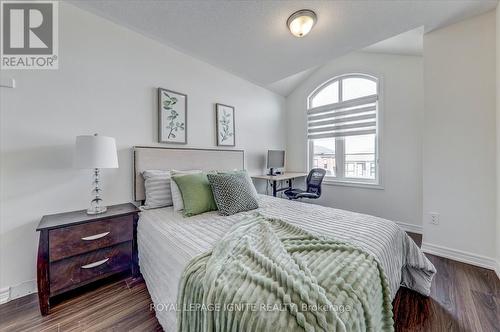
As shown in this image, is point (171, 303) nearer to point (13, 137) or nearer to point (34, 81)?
point (13, 137)

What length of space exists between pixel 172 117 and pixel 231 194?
1317 mm

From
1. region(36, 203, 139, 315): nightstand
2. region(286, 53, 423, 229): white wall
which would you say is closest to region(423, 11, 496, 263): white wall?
region(286, 53, 423, 229): white wall

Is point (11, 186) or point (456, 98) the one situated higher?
point (456, 98)

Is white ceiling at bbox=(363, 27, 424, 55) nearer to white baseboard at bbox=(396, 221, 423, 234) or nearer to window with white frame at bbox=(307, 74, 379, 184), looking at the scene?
window with white frame at bbox=(307, 74, 379, 184)

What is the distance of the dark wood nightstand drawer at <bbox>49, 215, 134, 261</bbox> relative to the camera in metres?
1.47

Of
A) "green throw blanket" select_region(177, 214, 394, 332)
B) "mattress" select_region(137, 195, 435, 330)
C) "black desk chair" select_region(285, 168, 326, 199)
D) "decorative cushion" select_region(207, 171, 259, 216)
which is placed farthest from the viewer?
"black desk chair" select_region(285, 168, 326, 199)

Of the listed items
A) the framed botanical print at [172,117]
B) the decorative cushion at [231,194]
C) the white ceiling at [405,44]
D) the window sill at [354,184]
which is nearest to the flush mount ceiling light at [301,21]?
the white ceiling at [405,44]

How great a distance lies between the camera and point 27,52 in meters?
1.70

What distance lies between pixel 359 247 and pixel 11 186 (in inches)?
101

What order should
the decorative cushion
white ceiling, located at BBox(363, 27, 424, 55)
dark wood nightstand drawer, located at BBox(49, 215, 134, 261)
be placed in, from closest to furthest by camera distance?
dark wood nightstand drawer, located at BBox(49, 215, 134, 261) < the decorative cushion < white ceiling, located at BBox(363, 27, 424, 55)

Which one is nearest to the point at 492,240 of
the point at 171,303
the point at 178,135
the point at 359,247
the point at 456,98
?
the point at 456,98

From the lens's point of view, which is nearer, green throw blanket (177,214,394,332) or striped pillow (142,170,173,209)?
green throw blanket (177,214,394,332)

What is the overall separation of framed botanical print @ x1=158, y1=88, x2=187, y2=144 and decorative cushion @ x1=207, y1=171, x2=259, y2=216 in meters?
0.89
